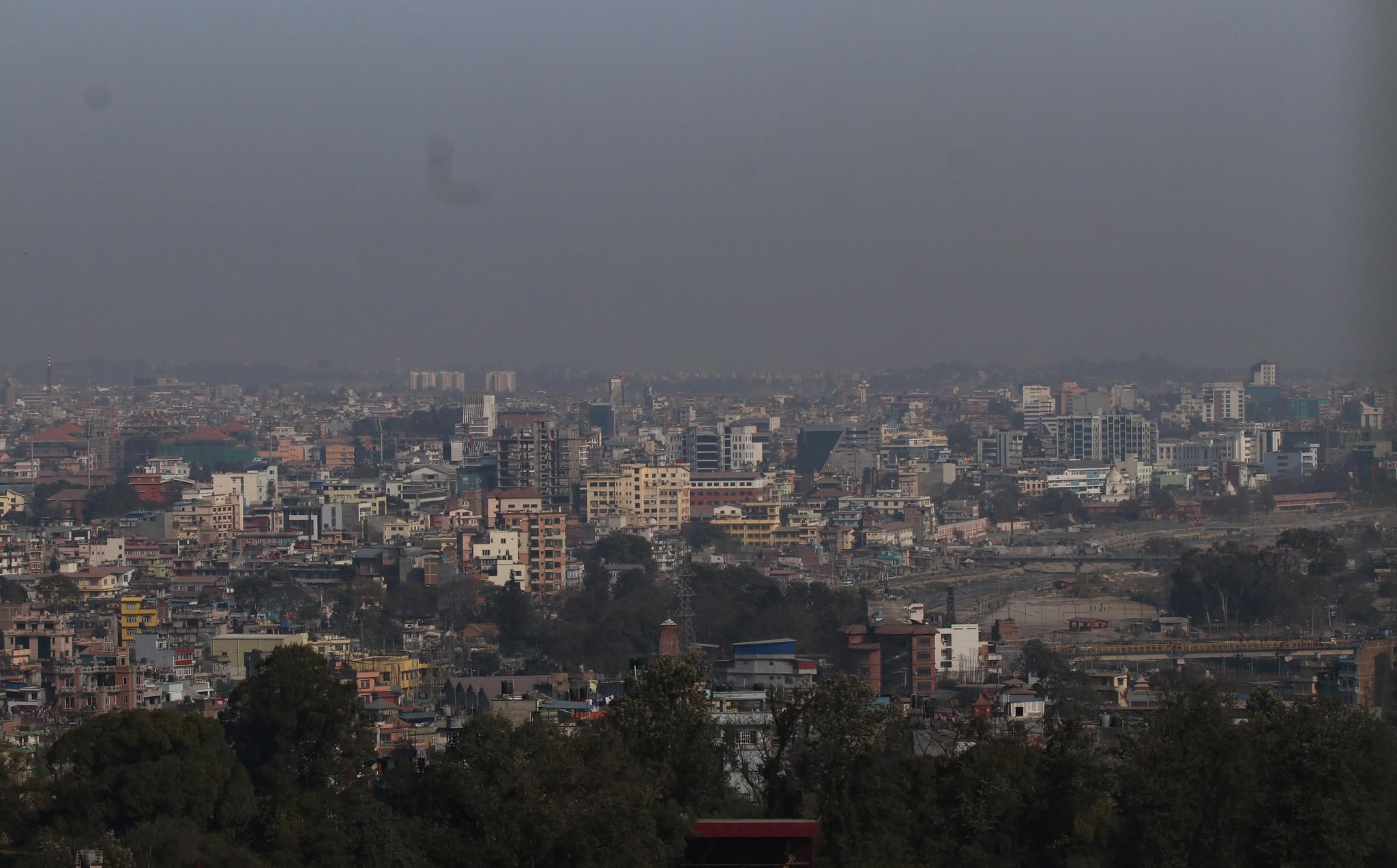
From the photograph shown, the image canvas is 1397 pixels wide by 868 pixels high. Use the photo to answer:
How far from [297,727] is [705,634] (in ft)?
26.4

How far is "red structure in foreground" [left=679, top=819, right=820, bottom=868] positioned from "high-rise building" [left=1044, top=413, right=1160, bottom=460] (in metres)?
29.1

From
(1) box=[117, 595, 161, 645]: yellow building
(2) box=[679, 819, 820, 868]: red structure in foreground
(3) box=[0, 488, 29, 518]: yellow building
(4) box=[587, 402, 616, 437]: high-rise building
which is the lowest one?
(1) box=[117, 595, 161, 645]: yellow building

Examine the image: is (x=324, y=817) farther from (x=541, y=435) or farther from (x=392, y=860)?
(x=541, y=435)

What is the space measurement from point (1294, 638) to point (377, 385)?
45.6 m

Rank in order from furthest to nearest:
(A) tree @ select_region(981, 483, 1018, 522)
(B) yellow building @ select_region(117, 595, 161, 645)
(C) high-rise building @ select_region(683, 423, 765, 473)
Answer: (C) high-rise building @ select_region(683, 423, 765, 473) < (A) tree @ select_region(981, 483, 1018, 522) < (B) yellow building @ select_region(117, 595, 161, 645)

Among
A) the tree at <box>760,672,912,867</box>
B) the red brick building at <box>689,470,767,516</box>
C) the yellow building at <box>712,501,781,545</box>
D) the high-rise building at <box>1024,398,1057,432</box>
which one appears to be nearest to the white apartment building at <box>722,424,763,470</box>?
the red brick building at <box>689,470,767,516</box>

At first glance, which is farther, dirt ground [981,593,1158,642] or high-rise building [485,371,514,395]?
high-rise building [485,371,514,395]

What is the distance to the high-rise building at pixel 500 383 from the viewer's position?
56.1 metres

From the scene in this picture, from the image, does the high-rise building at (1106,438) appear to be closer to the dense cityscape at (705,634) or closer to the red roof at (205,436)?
the dense cityscape at (705,634)

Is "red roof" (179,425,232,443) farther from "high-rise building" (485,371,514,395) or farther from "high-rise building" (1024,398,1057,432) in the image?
"high-rise building" (485,371,514,395)

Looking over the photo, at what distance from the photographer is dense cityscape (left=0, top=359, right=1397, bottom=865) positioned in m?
6.02

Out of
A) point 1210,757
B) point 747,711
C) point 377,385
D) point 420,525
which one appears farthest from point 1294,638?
point 377,385

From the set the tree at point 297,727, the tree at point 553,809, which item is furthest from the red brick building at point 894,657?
the tree at point 553,809

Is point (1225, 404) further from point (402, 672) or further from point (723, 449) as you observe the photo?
point (402, 672)
